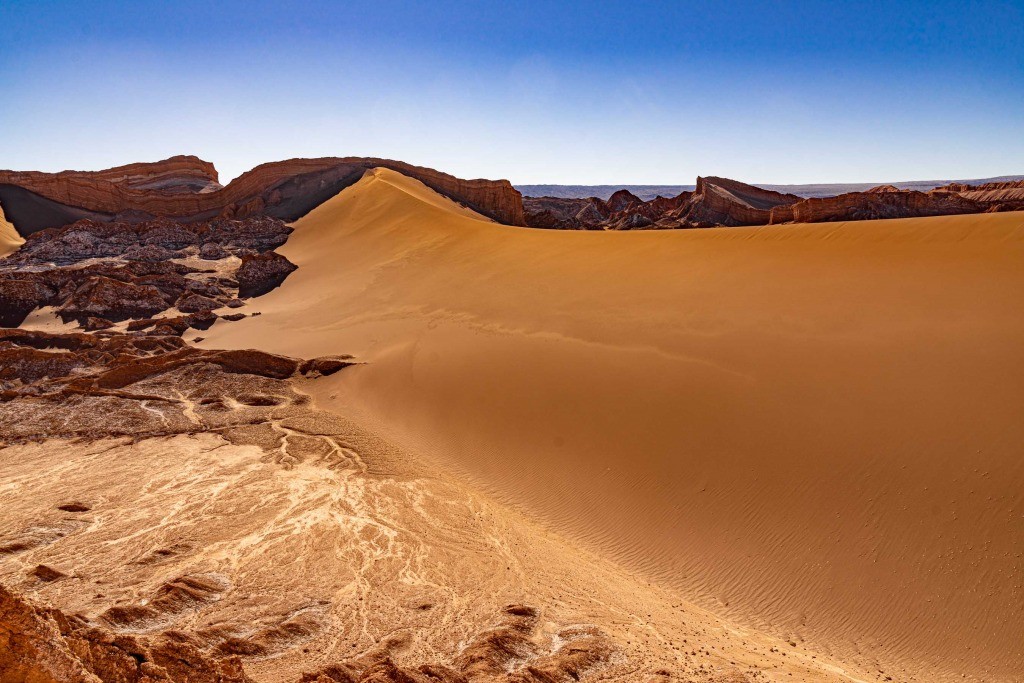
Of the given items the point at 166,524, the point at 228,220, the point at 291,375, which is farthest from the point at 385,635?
the point at 228,220

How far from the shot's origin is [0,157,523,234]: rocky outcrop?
1431 inches

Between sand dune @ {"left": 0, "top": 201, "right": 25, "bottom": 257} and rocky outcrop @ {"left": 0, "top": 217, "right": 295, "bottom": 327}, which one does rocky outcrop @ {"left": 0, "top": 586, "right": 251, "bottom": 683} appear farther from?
sand dune @ {"left": 0, "top": 201, "right": 25, "bottom": 257}

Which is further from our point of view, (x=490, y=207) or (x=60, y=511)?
(x=490, y=207)

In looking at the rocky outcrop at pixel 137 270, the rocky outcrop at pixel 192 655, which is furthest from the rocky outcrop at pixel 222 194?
the rocky outcrop at pixel 192 655

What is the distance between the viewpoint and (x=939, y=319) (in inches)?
375

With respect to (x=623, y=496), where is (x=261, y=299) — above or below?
above

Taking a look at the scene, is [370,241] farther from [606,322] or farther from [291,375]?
[606,322]

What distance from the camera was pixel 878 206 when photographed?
26.0m

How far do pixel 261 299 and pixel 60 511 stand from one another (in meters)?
17.6

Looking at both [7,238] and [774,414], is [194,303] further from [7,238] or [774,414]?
[774,414]

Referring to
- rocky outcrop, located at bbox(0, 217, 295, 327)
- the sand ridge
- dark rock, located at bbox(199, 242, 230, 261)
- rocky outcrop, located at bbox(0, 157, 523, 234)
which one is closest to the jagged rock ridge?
rocky outcrop, located at bbox(0, 157, 523, 234)

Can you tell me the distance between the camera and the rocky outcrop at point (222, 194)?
36.3 meters

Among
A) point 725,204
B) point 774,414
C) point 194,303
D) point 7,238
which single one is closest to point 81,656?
point 774,414

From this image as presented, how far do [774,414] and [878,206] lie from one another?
74.6 ft
